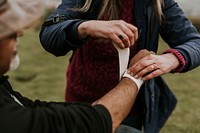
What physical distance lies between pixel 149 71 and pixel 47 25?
388 mm

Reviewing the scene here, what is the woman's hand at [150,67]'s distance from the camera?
57.2 inches

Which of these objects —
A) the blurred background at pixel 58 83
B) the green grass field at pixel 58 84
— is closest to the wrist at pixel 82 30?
the blurred background at pixel 58 83

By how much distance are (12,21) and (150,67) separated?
50 centimetres

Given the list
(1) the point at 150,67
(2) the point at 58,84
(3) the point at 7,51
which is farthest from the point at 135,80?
(2) the point at 58,84

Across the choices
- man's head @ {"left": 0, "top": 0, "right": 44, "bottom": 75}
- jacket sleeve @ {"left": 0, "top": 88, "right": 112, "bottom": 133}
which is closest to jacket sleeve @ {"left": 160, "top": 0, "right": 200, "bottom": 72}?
jacket sleeve @ {"left": 0, "top": 88, "right": 112, "bottom": 133}

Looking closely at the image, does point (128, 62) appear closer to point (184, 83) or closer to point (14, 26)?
point (14, 26)

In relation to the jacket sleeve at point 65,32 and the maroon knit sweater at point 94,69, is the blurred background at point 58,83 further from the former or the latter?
the jacket sleeve at point 65,32

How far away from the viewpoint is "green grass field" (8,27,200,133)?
2940 mm

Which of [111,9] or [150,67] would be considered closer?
[150,67]

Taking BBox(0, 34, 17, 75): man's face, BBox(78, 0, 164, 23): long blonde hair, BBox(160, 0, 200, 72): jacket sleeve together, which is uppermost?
BBox(0, 34, 17, 75): man's face

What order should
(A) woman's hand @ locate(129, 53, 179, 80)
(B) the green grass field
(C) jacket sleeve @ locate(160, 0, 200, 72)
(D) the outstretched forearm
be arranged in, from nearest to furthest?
(D) the outstretched forearm → (A) woman's hand @ locate(129, 53, 179, 80) → (C) jacket sleeve @ locate(160, 0, 200, 72) → (B) the green grass field

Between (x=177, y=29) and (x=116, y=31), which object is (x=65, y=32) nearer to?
(x=116, y=31)

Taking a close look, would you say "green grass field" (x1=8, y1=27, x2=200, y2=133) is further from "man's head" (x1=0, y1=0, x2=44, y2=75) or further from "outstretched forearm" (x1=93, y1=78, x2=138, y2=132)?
"man's head" (x1=0, y1=0, x2=44, y2=75)

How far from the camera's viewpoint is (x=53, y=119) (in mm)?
1211
